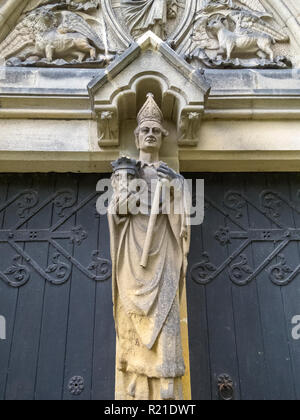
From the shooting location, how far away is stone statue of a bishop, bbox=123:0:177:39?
12.3ft

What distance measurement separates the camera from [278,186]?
11.5 ft

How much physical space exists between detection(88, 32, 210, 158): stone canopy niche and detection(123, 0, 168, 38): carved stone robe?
1.97ft

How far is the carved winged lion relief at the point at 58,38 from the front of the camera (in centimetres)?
362

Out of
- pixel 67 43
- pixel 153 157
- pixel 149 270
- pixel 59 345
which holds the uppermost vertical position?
pixel 67 43

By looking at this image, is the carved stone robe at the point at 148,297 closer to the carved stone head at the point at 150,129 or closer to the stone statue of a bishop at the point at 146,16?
the carved stone head at the point at 150,129

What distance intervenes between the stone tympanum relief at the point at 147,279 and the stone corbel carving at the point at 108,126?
1.79 feet

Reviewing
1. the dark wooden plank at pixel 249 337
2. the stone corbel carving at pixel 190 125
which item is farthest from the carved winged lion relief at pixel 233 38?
the dark wooden plank at pixel 249 337

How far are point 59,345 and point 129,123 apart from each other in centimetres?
176

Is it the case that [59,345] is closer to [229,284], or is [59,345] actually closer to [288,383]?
[229,284]

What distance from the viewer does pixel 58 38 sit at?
363cm

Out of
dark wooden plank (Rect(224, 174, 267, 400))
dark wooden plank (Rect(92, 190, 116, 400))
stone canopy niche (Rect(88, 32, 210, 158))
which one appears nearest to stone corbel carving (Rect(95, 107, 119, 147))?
stone canopy niche (Rect(88, 32, 210, 158))

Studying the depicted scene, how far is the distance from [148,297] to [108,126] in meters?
1.43

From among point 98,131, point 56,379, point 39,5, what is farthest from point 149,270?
point 39,5

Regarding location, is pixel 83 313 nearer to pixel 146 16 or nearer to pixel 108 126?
pixel 108 126
